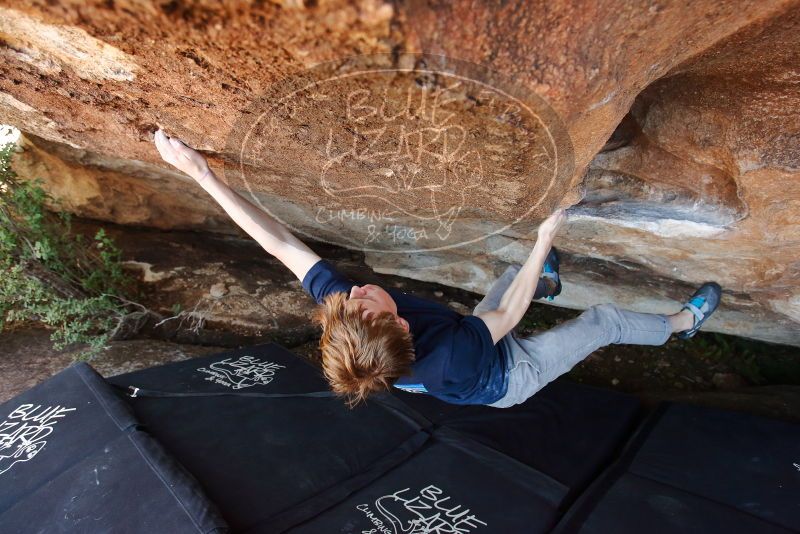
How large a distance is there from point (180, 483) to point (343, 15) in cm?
168

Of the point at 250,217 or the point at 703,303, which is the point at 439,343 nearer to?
the point at 250,217

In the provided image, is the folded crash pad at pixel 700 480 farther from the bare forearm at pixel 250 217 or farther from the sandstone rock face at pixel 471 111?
the bare forearm at pixel 250 217

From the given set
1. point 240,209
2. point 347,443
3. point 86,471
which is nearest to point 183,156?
point 240,209

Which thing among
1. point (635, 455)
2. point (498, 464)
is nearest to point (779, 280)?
point (635, 455)

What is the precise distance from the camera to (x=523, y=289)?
1.82m

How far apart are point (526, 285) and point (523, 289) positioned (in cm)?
2

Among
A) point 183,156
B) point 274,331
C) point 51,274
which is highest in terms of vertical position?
point 183,156

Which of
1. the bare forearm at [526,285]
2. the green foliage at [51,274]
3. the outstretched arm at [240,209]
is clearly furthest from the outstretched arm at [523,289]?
the green foliage at [51,274]

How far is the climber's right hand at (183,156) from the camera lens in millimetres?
1621

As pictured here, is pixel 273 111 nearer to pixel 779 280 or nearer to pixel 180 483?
pixel 180 483

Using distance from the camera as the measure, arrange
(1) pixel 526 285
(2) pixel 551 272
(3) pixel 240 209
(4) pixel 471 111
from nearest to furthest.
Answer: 1. (4) pixel 471 111
2. (3) pixel 240 209
3. (1) pixel 526 285
4. (2) pixel 551 272

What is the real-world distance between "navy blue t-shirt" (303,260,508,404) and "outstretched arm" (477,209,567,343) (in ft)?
0.20

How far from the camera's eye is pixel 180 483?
1770 millimetres

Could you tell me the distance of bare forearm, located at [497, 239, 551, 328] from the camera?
179 centimetres
